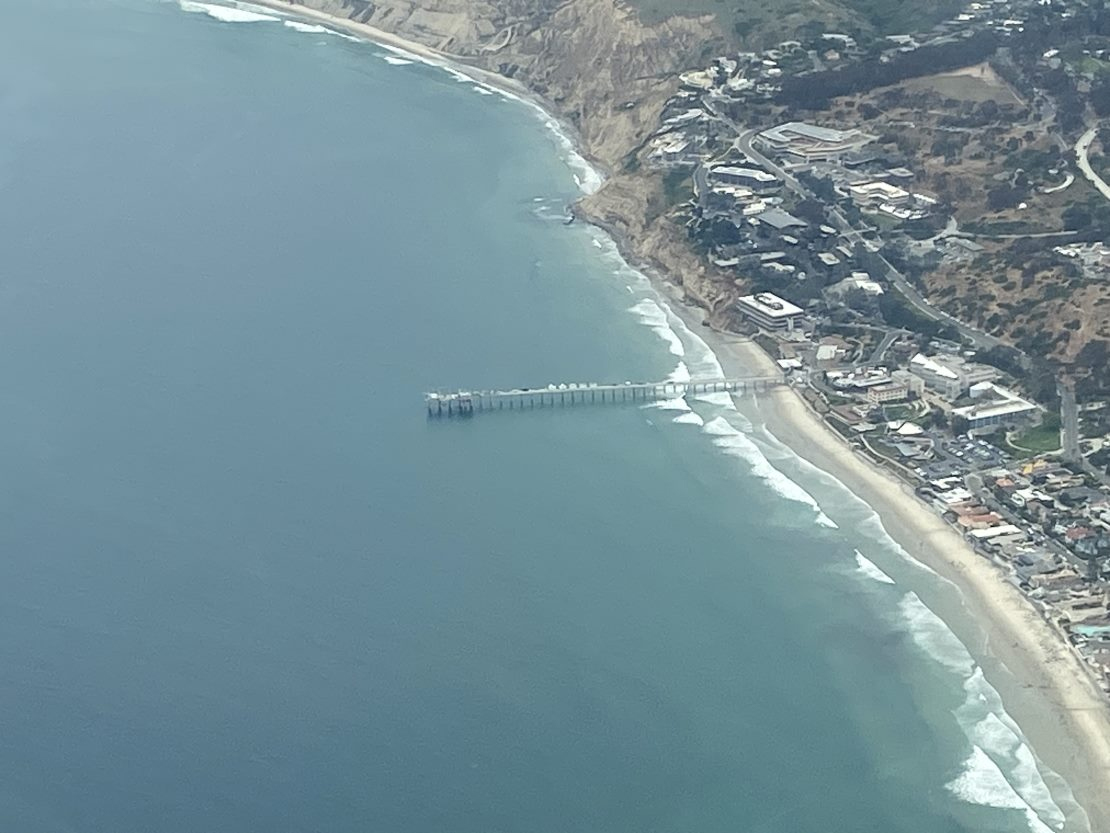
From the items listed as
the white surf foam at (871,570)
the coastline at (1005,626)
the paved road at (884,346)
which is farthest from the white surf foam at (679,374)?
the white surf foam at (871,570)

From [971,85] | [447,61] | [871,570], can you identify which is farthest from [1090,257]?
[447,61]

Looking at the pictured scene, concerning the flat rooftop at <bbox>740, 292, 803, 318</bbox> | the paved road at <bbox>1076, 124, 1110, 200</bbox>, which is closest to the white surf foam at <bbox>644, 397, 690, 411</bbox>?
the flat rooftop at <bbox>740, 292, 803, 318</bbox>

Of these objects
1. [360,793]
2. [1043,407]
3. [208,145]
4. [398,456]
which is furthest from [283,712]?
[208,145]

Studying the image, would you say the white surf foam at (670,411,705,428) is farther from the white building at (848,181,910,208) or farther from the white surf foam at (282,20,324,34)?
→ the white surf foam at (282,20,324,34)

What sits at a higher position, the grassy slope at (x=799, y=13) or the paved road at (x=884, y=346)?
the grassy slope at (x=799, y=13)

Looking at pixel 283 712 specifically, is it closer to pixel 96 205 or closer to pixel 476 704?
pixel 476 704

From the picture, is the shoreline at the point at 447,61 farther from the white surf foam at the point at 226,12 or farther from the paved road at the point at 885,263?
the paved road at the point at 885,263
